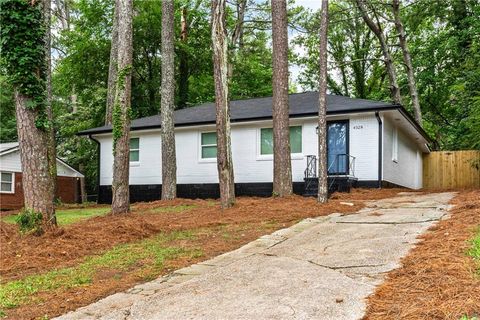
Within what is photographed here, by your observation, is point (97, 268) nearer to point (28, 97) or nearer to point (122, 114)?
point (28, 97)

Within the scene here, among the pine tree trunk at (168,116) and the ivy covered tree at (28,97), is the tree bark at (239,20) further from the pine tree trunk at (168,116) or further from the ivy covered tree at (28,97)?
the ivy covered tree at (28,97)

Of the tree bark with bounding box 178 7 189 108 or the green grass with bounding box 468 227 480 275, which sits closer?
the green grass with bounding box 468 227 480 275

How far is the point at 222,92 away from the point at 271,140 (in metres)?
5.59

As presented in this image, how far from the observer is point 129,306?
3.67 meters

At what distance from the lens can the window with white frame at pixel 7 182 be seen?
1991 centimetres

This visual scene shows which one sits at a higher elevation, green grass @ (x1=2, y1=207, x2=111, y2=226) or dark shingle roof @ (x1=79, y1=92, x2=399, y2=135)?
dark shingle roof @ (x1=79, y1=92, x2=399, y2=135)

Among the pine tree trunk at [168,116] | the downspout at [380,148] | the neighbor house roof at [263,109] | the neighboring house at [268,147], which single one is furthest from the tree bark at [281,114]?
the pine tree trunk at [168,116]

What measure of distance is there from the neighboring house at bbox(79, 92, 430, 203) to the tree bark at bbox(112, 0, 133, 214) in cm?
560

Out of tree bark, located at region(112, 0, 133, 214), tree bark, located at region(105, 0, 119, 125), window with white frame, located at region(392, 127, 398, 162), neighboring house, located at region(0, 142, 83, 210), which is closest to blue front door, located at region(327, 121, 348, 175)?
window with white frame, located at region(392, 127, 398, 162)

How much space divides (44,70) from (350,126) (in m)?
9.63

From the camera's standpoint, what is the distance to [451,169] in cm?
2072

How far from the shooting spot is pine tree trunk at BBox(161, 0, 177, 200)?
1366cm

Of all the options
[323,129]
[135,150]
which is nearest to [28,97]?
[323,129]

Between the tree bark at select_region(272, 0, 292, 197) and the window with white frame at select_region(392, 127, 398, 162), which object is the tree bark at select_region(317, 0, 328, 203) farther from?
the window with white frame at select_region(392, 127, 398, 162)
